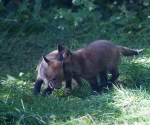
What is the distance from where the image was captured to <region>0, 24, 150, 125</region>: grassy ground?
585 cm

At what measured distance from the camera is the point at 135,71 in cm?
751

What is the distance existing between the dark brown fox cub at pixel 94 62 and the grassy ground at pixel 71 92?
18 cm

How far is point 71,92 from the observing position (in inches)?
291

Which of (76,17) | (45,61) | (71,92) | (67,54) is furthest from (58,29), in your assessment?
(45,61)

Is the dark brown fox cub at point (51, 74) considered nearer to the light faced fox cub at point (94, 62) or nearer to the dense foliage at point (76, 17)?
the light faced fox cub at point (94, 62)

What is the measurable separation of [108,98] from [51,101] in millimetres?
770

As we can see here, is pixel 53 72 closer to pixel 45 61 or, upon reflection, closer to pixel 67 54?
pixel 45 61

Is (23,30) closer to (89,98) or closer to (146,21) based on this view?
(146,21)

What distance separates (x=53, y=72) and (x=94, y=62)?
2.41 feet

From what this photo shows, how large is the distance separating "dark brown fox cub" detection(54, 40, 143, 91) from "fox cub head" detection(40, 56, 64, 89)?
9.2 inches

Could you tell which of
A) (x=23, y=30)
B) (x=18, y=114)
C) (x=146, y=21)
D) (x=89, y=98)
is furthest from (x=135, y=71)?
(x=23, y=30)

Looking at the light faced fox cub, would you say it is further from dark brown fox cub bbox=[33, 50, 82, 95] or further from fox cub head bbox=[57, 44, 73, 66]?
dark brown fox cub bbox=[33, 50, 82, 95]

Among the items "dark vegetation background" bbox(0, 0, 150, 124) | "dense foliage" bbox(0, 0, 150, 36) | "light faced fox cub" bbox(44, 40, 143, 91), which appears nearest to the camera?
"light faced fox cub" bbox(44, 40, 143, 91)

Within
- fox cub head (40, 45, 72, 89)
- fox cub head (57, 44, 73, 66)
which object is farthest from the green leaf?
fox cub head (40, 45, 72, 89)
